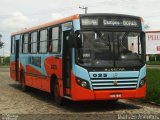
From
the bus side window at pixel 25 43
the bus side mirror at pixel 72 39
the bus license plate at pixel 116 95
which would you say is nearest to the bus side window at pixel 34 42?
the bus side window at pixel 25 43

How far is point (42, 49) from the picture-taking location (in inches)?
731

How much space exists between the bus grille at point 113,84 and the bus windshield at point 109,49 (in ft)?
1.52

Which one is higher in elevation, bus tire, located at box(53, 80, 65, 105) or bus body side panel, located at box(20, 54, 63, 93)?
bus body side panel, located at box(20, 54, 63, 93)

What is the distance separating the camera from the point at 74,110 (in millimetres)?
14930

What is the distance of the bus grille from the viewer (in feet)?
46.9

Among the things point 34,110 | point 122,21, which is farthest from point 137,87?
point 34,110

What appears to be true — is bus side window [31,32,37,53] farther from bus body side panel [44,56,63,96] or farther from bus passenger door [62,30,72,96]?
bus passenger door [62,30,72,96]

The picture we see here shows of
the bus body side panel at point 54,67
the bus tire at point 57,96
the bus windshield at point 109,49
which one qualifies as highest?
the bus windshield at point 109,49

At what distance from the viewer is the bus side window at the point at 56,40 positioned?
1616 centimetres

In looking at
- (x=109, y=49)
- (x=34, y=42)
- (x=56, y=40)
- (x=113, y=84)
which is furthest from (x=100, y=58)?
(x=34, y=42)

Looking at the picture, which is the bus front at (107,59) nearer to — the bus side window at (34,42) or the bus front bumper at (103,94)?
the bus front bumper at (103,94)

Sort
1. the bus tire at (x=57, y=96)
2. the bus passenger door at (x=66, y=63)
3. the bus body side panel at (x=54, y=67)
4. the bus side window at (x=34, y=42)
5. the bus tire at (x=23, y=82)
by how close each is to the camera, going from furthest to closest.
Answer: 1. the bus tire at (x=23, y=82)
2. the bus side window at (x=34, y=42)
3. the bus tire at (x=57, y=96)
4. the bus body side panel at (x=54, y=67)
5. the bus passenger door at (x=66, y=63)

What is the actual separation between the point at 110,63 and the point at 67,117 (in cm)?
239

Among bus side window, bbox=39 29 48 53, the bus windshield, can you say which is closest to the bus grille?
the bus windshield
